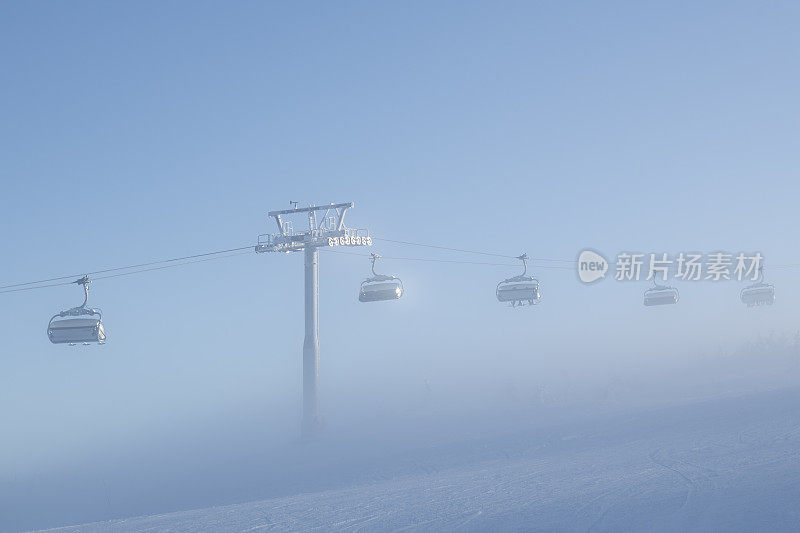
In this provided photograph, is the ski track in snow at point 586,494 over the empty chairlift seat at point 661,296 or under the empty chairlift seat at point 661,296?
under

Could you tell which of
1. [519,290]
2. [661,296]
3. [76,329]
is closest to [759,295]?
[661,296]

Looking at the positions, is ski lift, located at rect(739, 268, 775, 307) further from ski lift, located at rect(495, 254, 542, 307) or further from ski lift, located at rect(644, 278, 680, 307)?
ski lift, located at rect(495, 254, 542, 307)

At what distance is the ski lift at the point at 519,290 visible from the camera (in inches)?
1198

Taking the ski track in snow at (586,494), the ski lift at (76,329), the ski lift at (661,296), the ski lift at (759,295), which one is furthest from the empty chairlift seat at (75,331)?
the ski lift at (759,295)

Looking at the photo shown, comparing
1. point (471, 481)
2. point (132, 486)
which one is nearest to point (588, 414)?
point (471, 481)

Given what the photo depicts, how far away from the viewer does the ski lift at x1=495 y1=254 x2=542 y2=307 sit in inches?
1198

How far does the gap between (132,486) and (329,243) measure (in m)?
44.6

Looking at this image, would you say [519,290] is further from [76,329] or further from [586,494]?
[76,329]

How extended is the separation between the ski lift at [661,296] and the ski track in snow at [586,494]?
8.16 meters

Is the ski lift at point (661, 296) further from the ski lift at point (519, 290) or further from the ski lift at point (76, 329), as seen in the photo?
the ski lift at point (76, 329)

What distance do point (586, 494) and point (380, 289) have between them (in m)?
12.3

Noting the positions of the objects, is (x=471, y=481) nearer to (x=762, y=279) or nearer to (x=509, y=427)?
(x=762, y=279)

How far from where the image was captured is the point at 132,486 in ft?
268

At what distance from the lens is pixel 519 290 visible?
101 feet
